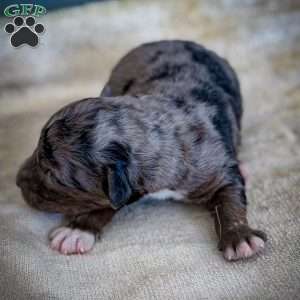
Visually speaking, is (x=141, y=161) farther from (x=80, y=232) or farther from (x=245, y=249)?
(x=245, y=249)

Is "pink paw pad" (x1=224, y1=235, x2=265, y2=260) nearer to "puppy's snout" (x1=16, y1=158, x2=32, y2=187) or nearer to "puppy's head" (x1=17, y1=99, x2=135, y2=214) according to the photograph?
"puppy's head" (x1=17, y1=99, x2=135, y2=214)

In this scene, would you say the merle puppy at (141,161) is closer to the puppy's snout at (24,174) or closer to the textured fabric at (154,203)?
the puppy's snout at (24,174)

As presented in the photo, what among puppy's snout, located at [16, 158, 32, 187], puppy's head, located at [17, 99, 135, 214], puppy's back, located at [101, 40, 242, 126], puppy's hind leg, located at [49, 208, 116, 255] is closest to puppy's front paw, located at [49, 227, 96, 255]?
puppy's hind leg, located at [49, 208, 116, 255]

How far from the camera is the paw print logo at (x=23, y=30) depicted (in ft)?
12.3

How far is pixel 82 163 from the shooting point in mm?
3053

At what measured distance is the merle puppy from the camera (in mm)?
3049

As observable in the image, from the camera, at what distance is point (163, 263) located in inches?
122

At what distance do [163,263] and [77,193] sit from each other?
1.99ft

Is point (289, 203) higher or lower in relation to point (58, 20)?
lower

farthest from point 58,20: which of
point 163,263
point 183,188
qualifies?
point 163,263

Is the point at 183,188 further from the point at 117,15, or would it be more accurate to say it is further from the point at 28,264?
the point at 117,15

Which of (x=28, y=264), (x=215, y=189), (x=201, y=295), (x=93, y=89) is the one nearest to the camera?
(x=201, y=295)

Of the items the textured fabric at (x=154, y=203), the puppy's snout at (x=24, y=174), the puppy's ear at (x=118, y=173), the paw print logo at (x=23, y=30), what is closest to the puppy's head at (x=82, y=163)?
the puppy's ear at (x=118, y=173)

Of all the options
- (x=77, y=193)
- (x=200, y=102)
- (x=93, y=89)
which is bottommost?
(x=93, y=89)
